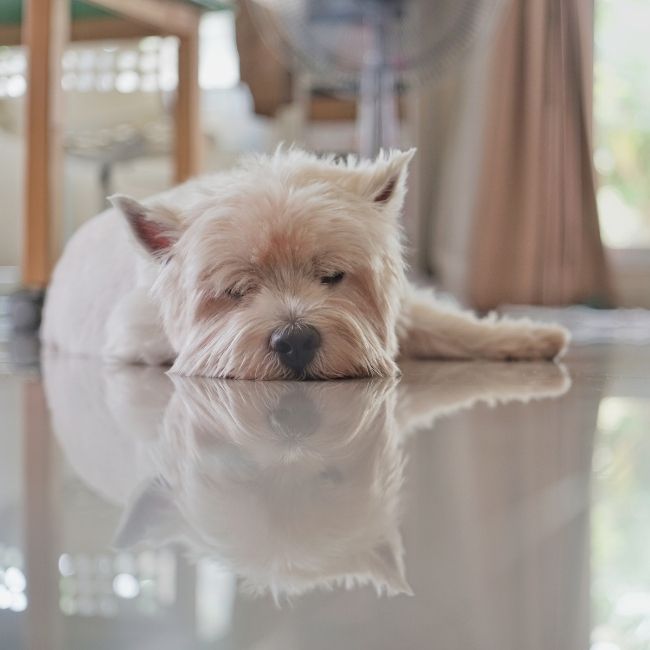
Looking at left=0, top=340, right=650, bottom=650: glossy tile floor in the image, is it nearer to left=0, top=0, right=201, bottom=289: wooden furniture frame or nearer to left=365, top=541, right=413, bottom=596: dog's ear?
left=365, top=541, right=413, bottom=596: dog's ear

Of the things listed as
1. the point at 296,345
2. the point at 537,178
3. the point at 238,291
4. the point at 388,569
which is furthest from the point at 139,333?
the point at 537,178

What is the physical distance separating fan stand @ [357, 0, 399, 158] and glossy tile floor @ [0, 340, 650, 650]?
88.0 inches

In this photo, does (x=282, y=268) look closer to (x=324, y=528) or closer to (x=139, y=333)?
(x=139, y=333)

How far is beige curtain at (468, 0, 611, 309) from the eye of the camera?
430 cm

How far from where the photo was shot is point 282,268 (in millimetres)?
1537

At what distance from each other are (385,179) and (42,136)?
5.36 feet

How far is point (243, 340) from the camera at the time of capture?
1.50 m

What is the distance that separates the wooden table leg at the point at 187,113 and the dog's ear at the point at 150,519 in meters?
2.93

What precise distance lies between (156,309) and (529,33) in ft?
9.64

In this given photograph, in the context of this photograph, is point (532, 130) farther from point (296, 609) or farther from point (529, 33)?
point (296, 609)

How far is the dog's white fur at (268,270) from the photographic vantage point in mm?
1514

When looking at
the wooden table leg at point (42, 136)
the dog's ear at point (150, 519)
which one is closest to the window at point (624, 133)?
the wooden table leg at point (42, 136)

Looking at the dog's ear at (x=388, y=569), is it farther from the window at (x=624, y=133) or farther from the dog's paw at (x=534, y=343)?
the window at (x=624, y=133)

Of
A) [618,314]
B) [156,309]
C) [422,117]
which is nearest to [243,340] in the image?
[156,309]
